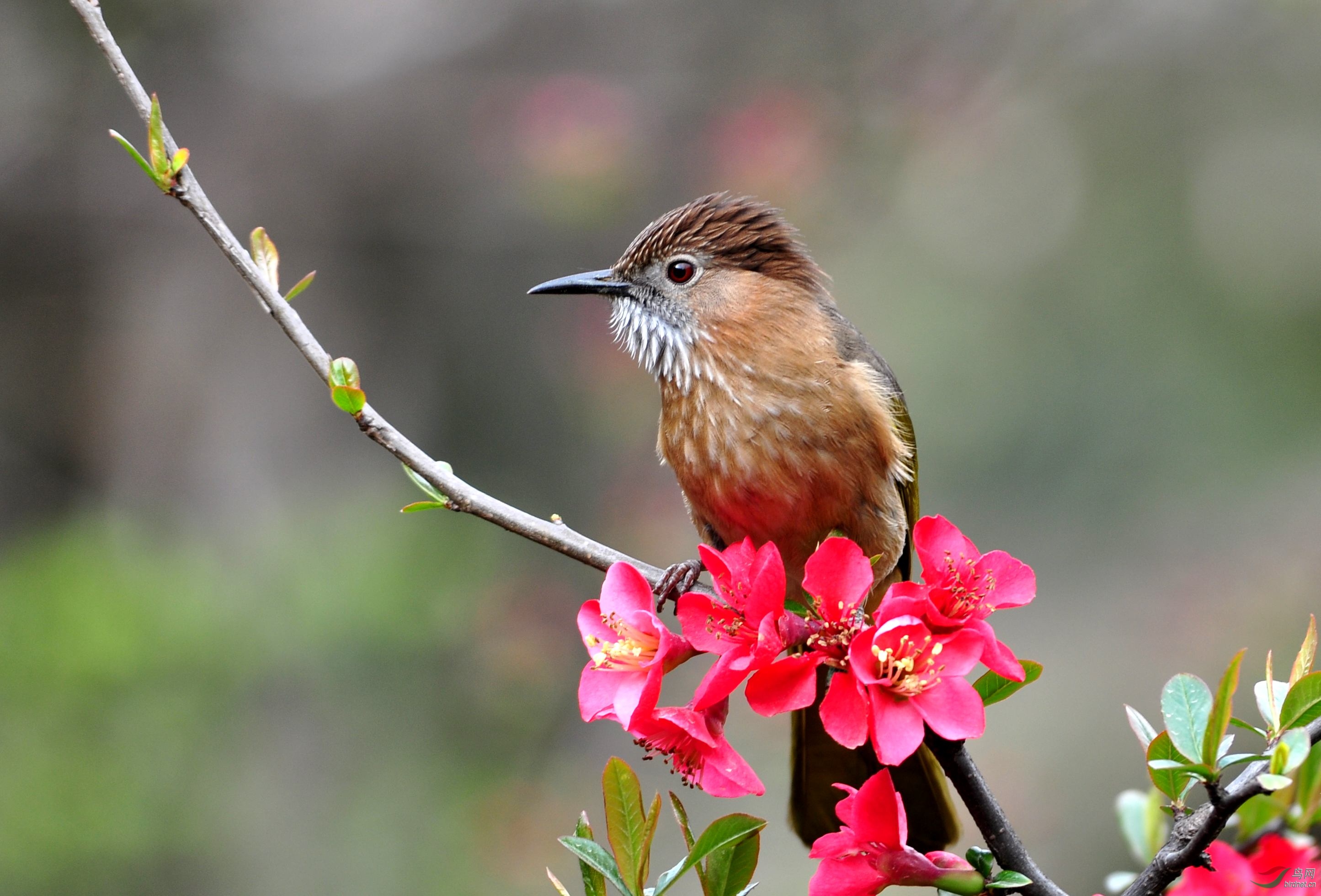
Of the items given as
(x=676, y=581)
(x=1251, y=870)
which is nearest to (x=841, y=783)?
(x=676, y=581)

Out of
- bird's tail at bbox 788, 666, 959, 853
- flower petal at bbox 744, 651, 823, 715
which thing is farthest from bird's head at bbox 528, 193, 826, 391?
flower petal at bbox 744, 651, 823, 715

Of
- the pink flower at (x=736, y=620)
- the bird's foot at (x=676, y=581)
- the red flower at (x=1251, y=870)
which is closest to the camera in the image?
the red flower at (x=1251, y=870)

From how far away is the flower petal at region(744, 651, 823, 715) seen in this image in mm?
1423

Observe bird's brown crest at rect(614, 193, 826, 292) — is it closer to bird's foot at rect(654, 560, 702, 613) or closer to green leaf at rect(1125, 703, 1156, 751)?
bird's foot at rect(654, 560, 702, 613)

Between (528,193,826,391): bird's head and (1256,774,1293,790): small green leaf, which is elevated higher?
(528,193,826,391): bird's head

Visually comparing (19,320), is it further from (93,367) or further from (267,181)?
(267,181)

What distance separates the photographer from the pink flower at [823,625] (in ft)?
4.70

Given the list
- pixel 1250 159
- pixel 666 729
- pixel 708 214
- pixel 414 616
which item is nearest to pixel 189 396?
pixel 414 616

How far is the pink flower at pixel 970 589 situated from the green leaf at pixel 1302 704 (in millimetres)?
299

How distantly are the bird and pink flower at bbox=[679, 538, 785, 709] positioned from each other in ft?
2.12

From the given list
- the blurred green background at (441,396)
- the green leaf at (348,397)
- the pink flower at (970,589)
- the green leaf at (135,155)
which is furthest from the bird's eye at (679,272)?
the blurred green background at (441,396)

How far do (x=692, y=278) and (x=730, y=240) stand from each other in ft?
0.52

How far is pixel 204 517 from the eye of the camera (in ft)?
17.2

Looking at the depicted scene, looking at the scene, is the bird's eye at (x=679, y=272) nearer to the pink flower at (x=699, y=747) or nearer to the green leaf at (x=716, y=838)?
the pink flower at (x=699, y=747)
